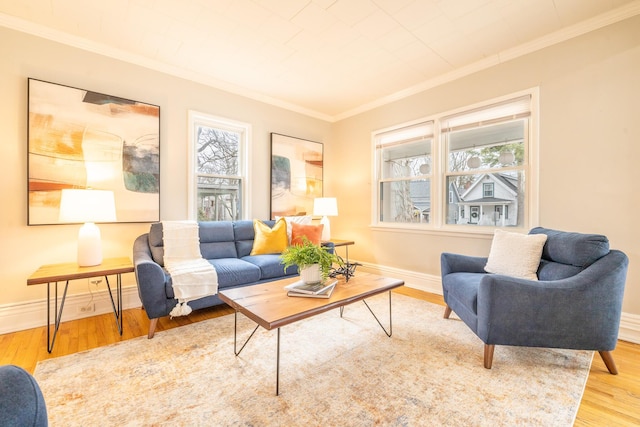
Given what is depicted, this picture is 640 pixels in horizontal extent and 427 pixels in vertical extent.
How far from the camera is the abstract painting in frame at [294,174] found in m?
4.11

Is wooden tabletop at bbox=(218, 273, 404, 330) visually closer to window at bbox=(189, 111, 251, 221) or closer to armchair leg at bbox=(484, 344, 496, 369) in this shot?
armchair leg at bbox=(484, 344, 496, 369)

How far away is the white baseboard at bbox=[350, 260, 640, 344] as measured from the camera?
7.48 ft

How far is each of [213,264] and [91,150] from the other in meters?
1.60

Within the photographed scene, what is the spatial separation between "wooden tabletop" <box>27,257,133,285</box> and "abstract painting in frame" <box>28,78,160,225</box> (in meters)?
0.56

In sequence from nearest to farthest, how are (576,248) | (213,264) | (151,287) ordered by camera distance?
(576,248) < (151,287) < (213,264)

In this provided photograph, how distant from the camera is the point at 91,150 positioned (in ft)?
8.87

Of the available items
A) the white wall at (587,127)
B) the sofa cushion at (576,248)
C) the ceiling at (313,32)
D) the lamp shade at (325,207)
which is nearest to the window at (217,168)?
the ceiling at (313,32)

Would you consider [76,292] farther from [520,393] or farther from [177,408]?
[520,393]

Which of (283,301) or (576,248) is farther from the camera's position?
(576,248)

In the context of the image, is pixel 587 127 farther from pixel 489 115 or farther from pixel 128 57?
pixel 128 57

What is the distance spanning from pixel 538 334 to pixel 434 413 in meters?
0.90

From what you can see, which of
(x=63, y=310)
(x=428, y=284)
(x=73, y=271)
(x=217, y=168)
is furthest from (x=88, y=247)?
(x=428, y=284)

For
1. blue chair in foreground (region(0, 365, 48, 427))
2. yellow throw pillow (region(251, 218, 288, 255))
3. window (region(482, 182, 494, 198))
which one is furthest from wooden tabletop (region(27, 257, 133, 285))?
window (region(482, 182, 494, 198))

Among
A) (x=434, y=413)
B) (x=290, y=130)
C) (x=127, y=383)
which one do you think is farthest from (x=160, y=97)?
(x=434, y=413)
